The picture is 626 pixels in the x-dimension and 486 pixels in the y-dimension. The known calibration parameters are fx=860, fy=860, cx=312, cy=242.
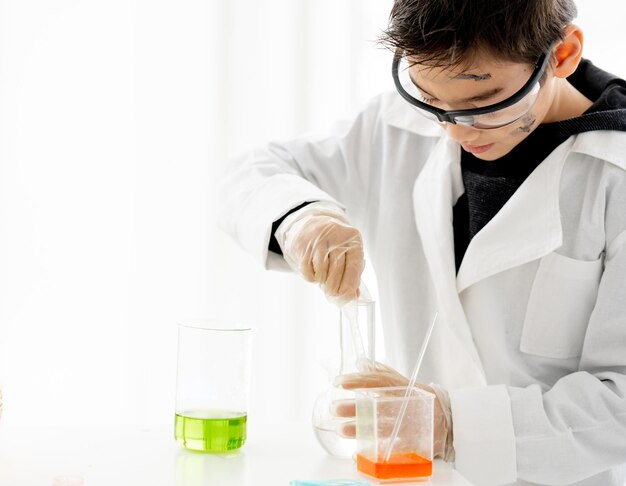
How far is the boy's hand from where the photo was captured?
126cm

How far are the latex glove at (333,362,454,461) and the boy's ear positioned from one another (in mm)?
530

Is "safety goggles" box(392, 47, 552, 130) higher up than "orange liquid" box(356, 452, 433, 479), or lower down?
higher up

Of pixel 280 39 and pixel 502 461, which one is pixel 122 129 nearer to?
pixel 280 39

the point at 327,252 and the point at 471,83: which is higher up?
the point at 471,83

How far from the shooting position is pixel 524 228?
1457 mm

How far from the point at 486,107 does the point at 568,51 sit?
0.58 ft

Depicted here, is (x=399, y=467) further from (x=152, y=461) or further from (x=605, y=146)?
(x=605, y=146)

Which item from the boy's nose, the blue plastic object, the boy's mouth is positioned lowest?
the blue plastic object

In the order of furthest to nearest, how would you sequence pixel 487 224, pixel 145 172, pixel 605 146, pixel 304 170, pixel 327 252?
pixel 145 172 < pixel 304 170 < pixel 487 224 < pixel 605 146 < pixel 327 252

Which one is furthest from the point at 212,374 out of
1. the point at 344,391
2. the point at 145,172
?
the point at 145,172

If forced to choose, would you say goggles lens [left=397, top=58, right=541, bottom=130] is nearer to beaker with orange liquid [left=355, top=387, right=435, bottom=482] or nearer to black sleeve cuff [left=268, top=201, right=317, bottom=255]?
black sleeve cuff [left=268, top=201, right=317, bottom=255]

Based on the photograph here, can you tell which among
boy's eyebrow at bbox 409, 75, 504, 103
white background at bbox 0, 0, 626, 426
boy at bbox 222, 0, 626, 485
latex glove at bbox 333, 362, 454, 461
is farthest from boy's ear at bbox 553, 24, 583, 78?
white background at bbox 0, 0, 626, 426

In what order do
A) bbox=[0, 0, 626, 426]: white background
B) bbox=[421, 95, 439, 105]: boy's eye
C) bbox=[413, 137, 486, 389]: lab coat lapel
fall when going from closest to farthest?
bbox=[421, 95, 439, 105]: boy's eye → bbox=[413, 137, 486, 389]: lab coat lapel → bbox=[0, 0, 626, 426]: white background

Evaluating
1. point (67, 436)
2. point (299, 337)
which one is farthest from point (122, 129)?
point (67, 436)
